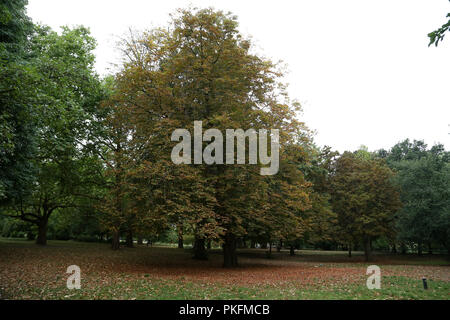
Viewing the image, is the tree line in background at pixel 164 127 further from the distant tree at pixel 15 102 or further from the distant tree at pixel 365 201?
the distant tree at pixel 365 201

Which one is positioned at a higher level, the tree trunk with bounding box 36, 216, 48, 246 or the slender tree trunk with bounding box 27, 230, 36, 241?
the tree trunk with bounding box 36, 216, 48, 246

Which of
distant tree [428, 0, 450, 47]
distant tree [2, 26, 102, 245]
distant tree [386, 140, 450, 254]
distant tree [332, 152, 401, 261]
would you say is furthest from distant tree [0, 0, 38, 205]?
distant tree [332, 152, 401, 261]

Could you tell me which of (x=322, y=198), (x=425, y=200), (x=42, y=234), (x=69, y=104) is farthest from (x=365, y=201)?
(x=42, y=234)

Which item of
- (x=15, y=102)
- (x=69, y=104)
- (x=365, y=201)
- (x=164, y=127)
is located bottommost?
(x=365, y=201)

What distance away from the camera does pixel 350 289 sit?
10.4 meters

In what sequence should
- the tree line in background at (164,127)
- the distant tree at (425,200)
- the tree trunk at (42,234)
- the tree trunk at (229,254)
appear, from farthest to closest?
1. the tree trunk at (42,234)
2. the distant tree at (425,200)
3. the tree trunk at (229,254)
4. the tree line in background at (164,127)

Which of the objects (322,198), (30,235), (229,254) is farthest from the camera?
(30,235)

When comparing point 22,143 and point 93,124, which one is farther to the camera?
point 93,124

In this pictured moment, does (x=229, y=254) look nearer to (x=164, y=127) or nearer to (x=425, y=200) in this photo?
(x=164, y=127)

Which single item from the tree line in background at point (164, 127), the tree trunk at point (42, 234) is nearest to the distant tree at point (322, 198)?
the tree line in background at point (164, 127)

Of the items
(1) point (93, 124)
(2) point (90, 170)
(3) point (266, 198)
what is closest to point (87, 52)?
(1) point (93, 124)

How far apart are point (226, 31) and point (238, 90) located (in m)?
3.77

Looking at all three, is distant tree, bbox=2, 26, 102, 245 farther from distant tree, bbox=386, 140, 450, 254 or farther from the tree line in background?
distant tree, bbox=386, 140, 450, 254
